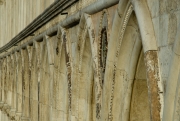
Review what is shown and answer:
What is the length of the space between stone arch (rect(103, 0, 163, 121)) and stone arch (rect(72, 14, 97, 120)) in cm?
113

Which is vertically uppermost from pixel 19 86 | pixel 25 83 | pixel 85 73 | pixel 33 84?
pixel 19 86

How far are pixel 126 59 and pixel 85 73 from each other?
251cm

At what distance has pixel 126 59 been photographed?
584cm

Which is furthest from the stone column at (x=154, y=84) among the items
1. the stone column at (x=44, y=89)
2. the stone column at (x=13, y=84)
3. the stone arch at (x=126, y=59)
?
the stone column at (x=13, y=84)

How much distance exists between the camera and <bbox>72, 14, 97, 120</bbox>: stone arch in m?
7.64

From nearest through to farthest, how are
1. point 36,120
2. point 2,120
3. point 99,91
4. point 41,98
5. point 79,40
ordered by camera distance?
point 99,91, point 79,40, point 41,98, point 36,120, point 2,120

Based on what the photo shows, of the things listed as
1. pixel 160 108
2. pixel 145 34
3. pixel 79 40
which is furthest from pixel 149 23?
pixel 79 40

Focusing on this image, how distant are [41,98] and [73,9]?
4.96 meters

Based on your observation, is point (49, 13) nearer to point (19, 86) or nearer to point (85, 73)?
point (85, 73)

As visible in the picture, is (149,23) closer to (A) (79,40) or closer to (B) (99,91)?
(B) (99,91)

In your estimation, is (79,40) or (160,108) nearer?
(160,108)

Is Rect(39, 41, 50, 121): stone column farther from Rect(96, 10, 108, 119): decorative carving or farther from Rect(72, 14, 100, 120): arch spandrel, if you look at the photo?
Rect(96, 10, 108, 119): decorative carving

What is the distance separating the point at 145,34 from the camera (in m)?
4.61

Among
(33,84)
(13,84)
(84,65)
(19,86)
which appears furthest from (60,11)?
(13,84)
